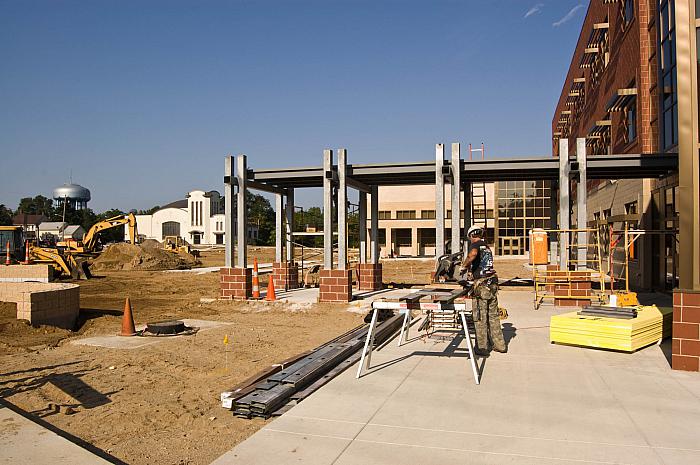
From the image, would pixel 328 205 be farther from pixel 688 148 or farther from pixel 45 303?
pixel 688 148

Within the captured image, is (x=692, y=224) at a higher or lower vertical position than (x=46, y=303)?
higher

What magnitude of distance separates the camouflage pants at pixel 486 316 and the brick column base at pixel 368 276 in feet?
37.7

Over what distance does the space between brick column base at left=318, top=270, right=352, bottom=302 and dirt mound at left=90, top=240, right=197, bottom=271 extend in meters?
26.6

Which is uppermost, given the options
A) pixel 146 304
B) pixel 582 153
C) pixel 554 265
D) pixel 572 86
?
pixel 572 86

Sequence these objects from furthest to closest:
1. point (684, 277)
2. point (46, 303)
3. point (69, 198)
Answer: point (69, 198)
point (46, 303)
point (684, 277)

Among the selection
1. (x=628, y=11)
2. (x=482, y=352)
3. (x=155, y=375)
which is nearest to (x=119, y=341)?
(x=155, y=375)

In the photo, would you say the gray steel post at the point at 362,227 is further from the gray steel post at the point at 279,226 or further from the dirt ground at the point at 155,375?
the dirt ground at the point at 155,375

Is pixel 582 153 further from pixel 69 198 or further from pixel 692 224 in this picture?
pixel 69 198

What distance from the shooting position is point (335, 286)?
17094 mm

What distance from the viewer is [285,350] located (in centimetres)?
1051

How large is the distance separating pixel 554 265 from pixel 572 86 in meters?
28.2

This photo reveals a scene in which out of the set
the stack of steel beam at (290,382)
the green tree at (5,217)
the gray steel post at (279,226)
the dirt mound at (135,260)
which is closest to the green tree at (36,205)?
the green tree at (5,217)

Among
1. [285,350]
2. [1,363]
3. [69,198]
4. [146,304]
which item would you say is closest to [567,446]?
[285,350]

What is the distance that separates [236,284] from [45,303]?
20.5ft
